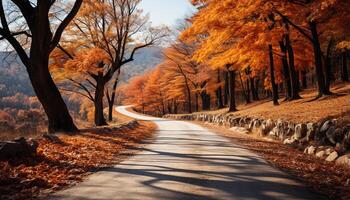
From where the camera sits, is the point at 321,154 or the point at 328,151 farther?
the point at 321,154

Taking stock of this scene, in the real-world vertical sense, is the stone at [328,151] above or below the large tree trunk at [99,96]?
below

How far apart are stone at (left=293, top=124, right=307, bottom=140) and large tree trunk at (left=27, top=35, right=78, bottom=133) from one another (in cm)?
915

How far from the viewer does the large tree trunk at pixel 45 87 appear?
1376cm

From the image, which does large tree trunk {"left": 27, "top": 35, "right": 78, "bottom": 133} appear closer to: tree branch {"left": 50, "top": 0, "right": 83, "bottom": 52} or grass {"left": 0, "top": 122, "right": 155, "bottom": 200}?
tree branch {"left": 50, "top": 0, "right": 83, "bottom": 52}

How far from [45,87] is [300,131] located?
32.9ft

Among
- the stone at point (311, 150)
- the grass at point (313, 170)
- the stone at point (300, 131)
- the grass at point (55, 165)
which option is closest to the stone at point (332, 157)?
the grass at point (313, 170)

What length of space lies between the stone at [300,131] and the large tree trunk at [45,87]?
30.0 ft

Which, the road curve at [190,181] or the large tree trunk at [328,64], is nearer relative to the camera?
the road curve at [190,181]

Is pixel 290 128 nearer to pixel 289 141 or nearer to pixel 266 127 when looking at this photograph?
pixel 289 141

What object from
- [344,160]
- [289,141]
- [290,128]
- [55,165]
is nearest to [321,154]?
[344,160]

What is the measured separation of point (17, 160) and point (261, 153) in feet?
23.3

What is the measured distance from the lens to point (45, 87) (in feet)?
46.7

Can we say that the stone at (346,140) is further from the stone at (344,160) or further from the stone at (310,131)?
the stone at (310,131)

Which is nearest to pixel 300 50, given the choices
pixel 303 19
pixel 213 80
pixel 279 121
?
pixel 303 19
